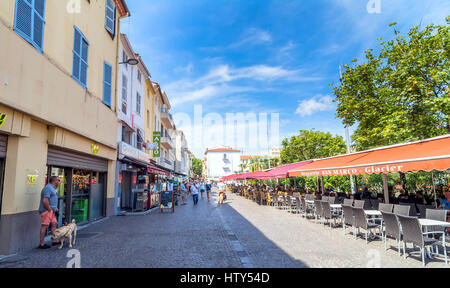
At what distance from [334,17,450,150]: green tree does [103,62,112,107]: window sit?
12.1 m

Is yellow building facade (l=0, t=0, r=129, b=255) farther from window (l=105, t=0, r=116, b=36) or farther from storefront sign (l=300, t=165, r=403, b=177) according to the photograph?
storefront sign (l=300, t=165, r=403, b=177)

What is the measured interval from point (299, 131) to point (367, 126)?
2614 centimetres

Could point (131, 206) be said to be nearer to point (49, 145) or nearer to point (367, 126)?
point (49, 145)

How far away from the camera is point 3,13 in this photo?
5.45 m

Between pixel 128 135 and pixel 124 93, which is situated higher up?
pixel 124 93

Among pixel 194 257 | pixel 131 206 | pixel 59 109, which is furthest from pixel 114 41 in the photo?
pixel 194 257

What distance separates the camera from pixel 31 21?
6.37 meters

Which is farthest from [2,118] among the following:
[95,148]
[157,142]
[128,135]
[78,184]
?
[157,142]

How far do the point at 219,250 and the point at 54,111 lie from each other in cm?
570

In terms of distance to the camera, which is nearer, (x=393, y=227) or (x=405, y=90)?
(x=393, y=227)

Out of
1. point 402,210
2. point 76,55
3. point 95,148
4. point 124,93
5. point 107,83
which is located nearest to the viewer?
point 402,210

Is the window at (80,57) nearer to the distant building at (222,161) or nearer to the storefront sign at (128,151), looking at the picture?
the storefront sign at (128,151)

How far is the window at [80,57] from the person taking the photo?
8.70m

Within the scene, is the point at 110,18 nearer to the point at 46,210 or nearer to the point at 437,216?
the point at 46,210
